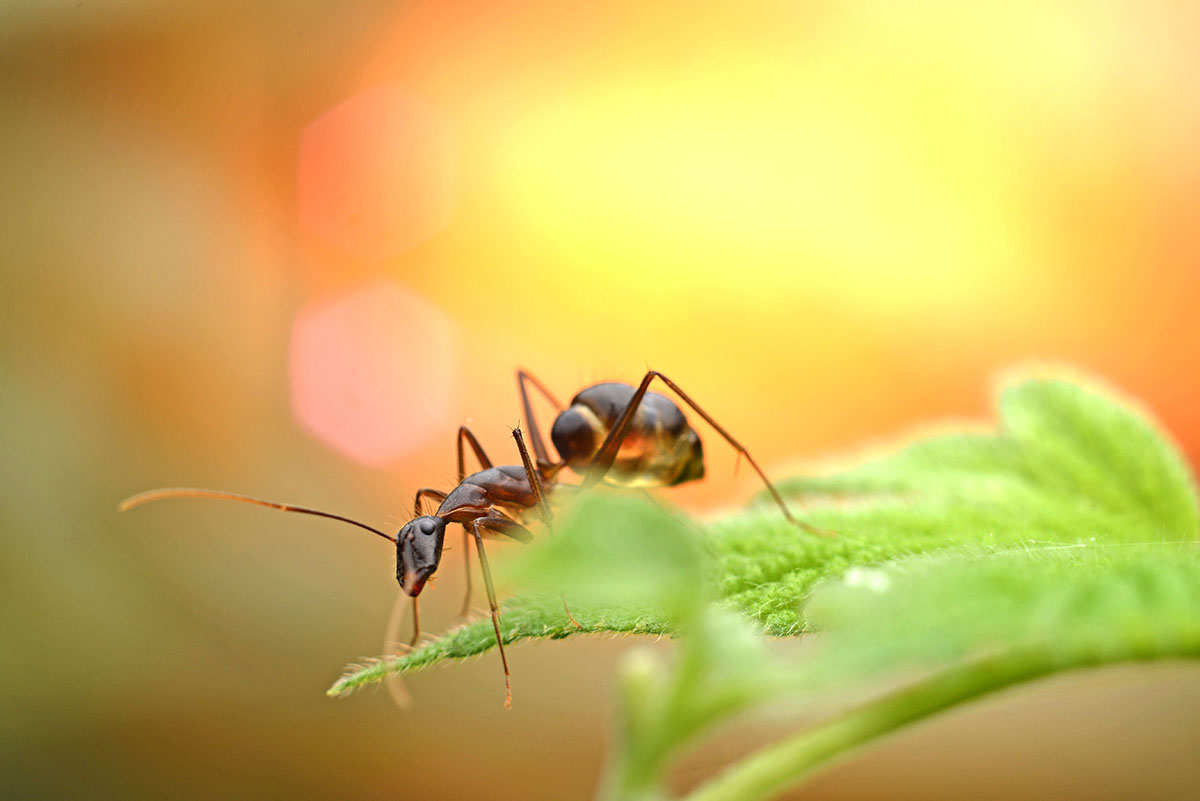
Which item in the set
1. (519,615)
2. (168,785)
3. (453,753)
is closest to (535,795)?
(453,753)

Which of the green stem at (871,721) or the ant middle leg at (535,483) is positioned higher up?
the ant middle leg at (535,483)

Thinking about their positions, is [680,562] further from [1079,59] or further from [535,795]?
[1079,59]

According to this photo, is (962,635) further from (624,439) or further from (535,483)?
(624,439)

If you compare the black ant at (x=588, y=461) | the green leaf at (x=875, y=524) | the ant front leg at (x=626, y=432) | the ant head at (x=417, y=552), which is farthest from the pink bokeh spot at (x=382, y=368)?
the green leaf at (x=875, y=524)

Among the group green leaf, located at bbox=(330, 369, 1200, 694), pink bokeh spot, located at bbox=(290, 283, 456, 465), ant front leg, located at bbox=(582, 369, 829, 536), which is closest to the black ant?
ant front leg, located at bbox=(582, 369, 829, 536)

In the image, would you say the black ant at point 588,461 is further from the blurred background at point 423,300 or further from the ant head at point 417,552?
the blurred background at point 423,300

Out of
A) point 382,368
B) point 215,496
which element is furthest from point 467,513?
point 382,368
